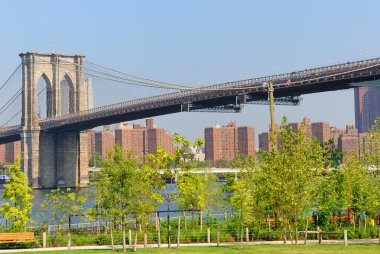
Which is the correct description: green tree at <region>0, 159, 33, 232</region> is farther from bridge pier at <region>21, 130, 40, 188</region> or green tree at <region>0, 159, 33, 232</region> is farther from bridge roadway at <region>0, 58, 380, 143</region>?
bridge pier at <region>21, 130, 40, 188</region>

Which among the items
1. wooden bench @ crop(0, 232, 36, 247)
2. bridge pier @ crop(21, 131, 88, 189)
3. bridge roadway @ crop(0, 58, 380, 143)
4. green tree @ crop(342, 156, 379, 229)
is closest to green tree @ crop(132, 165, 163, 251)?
wooden bench @ crop(0, 232, 36, 247)

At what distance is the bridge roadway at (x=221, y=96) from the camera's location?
231 feet

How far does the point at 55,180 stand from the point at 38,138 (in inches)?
284

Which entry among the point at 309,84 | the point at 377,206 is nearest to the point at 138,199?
the point at 377,206

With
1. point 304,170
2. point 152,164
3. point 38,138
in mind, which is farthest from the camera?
point 38,138

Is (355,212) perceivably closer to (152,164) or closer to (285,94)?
(152,164)

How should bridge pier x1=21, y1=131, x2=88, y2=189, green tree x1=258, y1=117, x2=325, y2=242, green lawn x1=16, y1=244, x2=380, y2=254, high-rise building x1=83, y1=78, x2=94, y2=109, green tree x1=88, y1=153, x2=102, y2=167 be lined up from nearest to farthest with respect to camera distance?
green lawn x1=16, y1=244, x2=380, y2=254 → green tree x1=258, y1=117, x2=325, y2=242 → green tree x1=88, y1=153, x2=102, y2=167 → bridge pier x1=21, y1=131, x2=88, y2=189 → high-rise building x1=83, y1=78, x2=94, y2=109

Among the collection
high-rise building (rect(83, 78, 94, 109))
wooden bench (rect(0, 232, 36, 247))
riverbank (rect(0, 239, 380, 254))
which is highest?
high-rise building (rect(83, 78, 94, 109))

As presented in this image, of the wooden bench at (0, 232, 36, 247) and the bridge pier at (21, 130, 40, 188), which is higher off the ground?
the bridge pier at (21, 130, 40, 188)

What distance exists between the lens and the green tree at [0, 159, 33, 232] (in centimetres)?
3259

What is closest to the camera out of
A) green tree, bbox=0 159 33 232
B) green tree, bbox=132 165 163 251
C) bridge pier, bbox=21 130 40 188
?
green tree, bbox=132 165 163 251

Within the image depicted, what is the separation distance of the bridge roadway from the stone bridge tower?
2.26m

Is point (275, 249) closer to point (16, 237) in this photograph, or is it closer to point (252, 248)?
point (252, 248)

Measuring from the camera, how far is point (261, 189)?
28.6 metres
